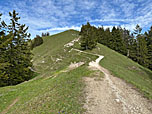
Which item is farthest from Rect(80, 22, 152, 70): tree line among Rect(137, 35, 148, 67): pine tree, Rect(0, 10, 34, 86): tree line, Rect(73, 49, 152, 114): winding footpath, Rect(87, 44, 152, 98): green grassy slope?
Rect(73, 49, 152, 114): winding footpath

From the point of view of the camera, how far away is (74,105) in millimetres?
8820

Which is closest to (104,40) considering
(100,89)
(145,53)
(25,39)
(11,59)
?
(145,53)

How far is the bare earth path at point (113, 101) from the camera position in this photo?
8148 mm

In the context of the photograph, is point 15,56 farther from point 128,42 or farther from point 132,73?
point 128,42

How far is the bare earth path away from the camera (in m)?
8.15

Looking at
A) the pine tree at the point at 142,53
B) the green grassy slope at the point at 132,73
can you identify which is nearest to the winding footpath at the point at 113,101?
the green grassy slope at the point at 132,73

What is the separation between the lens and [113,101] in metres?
9.23

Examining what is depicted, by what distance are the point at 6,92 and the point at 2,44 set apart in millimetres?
7961

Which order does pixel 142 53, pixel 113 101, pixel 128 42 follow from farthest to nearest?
pixel 128 42
pixel 142 53
pixel 113 101

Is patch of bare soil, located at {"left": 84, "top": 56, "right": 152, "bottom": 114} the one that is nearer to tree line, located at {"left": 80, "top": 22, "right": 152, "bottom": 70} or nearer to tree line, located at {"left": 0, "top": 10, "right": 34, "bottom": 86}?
tree line, located at {"left": 0, "top": 10, "right": 34, "bottom": 86}

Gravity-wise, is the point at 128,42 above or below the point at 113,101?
above

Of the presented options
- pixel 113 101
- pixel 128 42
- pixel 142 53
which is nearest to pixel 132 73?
pixel 113 101

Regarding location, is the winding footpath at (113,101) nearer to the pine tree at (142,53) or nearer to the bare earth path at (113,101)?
the bare earth path at (113,101)

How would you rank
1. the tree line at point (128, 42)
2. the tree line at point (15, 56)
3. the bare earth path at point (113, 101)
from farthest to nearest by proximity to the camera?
the tree line at point (128, 42), the tree line at point (15, 56), the bare earth path at point (113, 101)
